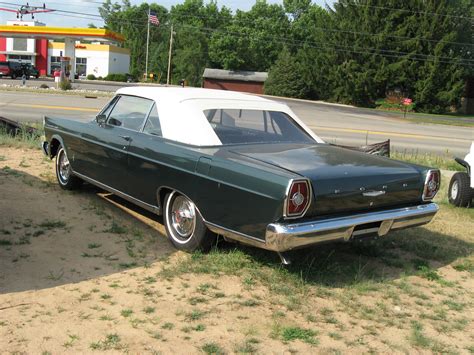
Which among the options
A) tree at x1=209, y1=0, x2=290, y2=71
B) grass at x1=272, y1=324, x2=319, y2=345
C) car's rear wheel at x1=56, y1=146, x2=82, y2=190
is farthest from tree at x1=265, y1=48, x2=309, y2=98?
grass at x1=272, y1=324, x2=319, y2=345

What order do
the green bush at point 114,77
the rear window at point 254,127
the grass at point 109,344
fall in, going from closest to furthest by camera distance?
the grass at point 109,344 < the rear window at point 254,127 < the green bush at point 114,77

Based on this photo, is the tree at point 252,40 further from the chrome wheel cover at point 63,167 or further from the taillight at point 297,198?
the taillight at point 297,198

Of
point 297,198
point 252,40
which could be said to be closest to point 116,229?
point 297,198

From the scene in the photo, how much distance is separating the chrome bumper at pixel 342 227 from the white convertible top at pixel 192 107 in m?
1.24

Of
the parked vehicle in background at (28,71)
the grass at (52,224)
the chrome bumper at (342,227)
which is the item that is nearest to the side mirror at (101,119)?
the grass at (52,224)

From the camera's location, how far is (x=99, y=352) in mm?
3121

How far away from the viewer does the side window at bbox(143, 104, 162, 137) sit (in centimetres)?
519

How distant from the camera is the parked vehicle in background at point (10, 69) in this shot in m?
51.1

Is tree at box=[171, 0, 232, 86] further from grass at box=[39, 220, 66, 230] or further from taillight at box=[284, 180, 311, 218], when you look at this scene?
taillight at box=[284, 180, 311, 218]

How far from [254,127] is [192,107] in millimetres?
675

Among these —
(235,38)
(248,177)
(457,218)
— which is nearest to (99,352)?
(248,177)

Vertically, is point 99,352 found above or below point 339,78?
below

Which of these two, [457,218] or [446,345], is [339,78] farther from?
[446,345]

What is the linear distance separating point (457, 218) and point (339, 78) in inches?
1976
